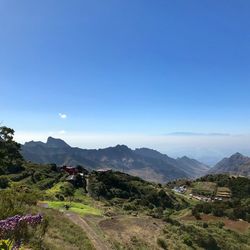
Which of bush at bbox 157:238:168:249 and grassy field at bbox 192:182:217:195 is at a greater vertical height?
bush at bbox 157:238:168:249

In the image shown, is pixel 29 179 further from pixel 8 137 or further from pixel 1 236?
pixel 1 236

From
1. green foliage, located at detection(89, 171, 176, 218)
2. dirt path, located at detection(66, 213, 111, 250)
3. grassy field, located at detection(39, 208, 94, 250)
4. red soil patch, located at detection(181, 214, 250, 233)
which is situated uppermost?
grassy field, located at detection(39, 208, 94, 250)

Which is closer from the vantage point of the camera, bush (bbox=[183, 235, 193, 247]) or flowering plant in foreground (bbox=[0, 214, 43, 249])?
flowering plant in foreground (bbox=[0, 214, 43, 249])

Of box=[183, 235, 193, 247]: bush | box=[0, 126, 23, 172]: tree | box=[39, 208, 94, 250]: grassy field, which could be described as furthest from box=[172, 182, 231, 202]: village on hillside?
box=[39, 208, 94, 250]: grassy field

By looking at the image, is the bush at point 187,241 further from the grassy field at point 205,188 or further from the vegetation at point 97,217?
the grassy field at point 205,188

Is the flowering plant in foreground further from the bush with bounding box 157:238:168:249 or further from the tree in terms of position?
the tree

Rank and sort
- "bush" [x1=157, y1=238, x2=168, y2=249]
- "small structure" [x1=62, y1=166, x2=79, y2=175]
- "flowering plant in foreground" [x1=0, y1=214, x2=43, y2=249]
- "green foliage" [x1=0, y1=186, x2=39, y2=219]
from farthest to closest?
"small structure" [x1=62, y1=166, x2=79, y2=175] < "bush" [x1=157, y1=238, x2=168, y2=249] < "green foliage" [x1=0, y1=186, x2=39, y2=219] < "flowering plant in foreground" [x1=0, y1=214, x2=43, y2=249]

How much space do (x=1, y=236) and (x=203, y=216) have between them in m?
48.5

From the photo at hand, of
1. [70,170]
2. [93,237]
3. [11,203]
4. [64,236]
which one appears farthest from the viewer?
[70,170]

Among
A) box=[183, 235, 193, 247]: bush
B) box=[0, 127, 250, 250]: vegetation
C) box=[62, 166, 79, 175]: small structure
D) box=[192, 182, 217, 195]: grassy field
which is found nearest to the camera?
box=[0, 127, 250, 250]: vegetation

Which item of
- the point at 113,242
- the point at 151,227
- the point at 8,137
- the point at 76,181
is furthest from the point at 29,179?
the point at 113,242

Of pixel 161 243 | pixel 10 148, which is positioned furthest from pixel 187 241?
pixel 10 148

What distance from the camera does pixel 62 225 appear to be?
78.2 ft

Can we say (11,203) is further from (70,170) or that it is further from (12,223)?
(70,170)
